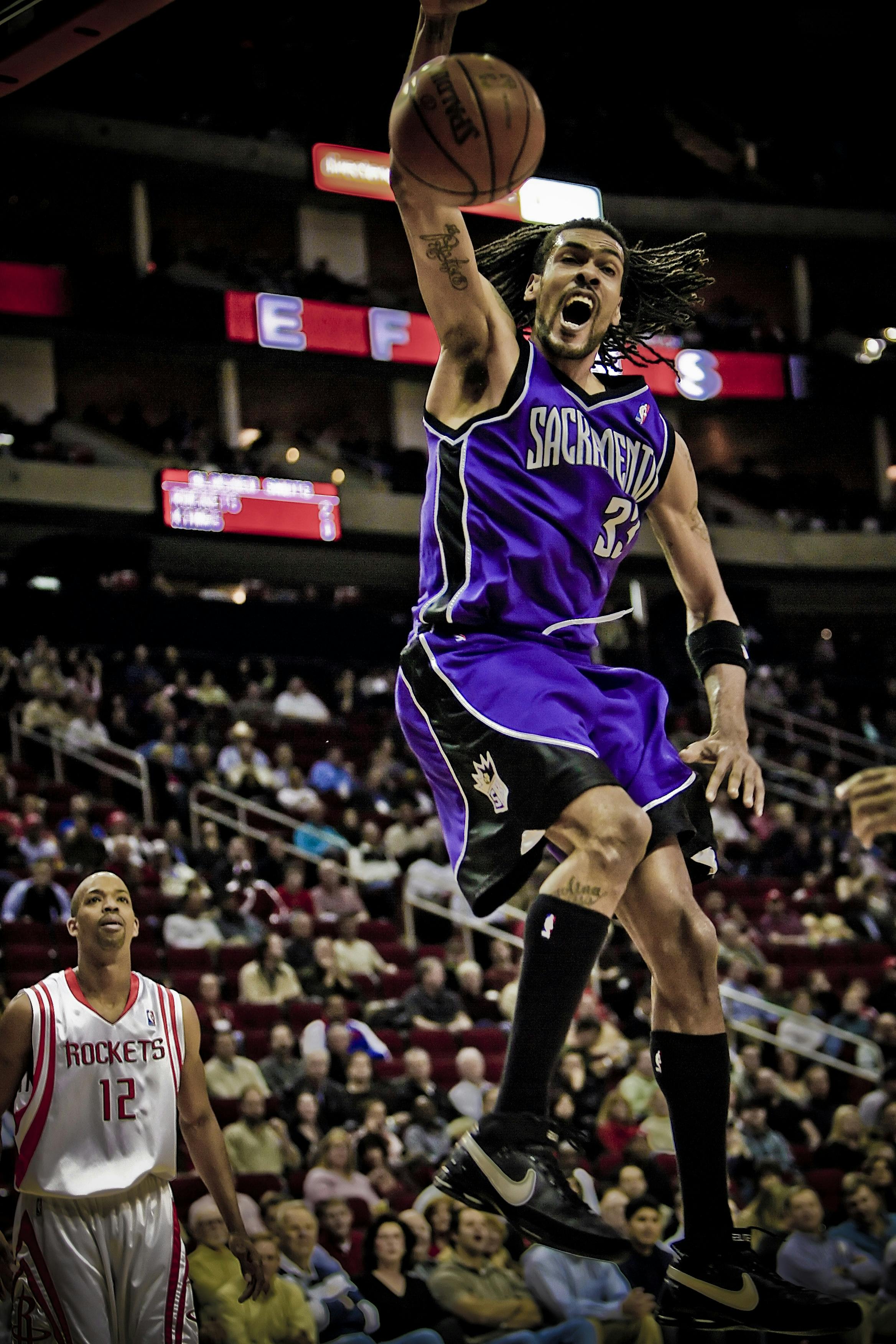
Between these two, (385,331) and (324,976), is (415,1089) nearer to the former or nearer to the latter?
(324,976)

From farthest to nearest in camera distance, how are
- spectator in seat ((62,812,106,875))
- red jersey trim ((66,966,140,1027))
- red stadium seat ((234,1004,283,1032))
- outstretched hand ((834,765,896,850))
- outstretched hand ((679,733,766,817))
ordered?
spectator in seat ((62,812,106,875))
red stadium seat ((234,1004,283,1032))
red jersey trim ((66,966,140,1027))
outstretched hand ((679,733,766,817))
outstretched hand ((834,765,896,850))

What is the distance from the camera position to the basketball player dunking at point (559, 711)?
3.31m

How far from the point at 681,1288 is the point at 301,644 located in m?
17.4

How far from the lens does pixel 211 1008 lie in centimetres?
949

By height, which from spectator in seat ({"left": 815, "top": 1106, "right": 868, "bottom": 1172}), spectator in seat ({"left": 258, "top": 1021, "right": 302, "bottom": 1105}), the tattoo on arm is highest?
the tattoo on arm

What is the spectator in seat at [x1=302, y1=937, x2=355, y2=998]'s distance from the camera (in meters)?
10.4

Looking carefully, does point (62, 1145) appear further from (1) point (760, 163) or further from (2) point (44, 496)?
(1) point (760, 163)

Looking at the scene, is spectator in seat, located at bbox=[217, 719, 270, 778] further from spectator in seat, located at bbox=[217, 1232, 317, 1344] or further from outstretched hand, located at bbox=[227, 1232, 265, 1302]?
outstretched hand, located at bbox=[227, 1232, 265, 1302]

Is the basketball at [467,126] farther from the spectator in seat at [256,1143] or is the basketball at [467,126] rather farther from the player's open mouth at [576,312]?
the spectator in seat at [256,1143]

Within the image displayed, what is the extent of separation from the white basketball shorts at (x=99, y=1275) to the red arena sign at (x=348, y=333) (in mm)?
18325

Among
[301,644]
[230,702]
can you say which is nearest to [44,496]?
[301,644]

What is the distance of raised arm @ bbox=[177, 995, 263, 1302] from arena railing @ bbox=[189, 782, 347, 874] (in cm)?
775

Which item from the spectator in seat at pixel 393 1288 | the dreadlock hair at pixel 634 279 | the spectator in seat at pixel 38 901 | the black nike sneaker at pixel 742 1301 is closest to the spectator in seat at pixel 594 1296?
the spectator in seat at pixel 393 1288

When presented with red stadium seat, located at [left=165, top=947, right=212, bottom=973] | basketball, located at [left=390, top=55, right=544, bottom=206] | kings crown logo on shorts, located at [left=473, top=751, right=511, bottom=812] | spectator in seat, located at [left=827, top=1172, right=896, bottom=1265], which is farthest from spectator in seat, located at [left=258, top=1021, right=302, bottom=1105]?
basketball, located at [left=390, top=55, right=544, bottom=206]
